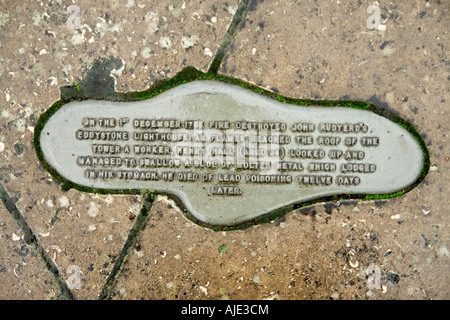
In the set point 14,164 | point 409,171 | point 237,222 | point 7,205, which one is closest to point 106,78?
point 14,164

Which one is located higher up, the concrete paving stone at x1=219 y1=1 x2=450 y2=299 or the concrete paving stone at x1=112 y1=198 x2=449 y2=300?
the concrete paving stone at x1=219 y1=1 x2=450 y2=299

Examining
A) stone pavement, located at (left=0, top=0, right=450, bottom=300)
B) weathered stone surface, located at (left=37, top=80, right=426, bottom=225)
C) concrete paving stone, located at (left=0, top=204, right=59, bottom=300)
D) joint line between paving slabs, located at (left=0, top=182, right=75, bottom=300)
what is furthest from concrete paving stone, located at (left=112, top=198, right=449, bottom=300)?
concrete paving stone, located at (left=0, top=204, right=59, bottom=300)

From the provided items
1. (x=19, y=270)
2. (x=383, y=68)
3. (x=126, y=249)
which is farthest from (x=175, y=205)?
(x=383, y=68)

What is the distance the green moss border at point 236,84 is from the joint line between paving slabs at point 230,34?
12 centimetres

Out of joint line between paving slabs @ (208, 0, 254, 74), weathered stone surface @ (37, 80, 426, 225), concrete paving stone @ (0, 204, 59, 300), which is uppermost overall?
joint line between paving slabs @ (208, 0, 254, 74)

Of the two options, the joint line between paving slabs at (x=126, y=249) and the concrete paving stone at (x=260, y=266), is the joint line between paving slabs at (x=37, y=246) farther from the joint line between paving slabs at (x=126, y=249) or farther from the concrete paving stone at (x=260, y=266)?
the concrete paving stone at (x=260, y=266)

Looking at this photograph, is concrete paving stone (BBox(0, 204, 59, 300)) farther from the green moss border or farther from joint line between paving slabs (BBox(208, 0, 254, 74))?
joint line between paving slabs (BBox(208, 0, 254, 74))

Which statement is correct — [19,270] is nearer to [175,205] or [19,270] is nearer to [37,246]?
[37,246]

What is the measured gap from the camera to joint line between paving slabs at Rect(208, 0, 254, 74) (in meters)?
5.93

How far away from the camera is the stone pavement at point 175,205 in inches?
231

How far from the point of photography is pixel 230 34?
233 inches

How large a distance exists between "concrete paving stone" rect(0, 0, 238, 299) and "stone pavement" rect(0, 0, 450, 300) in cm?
1

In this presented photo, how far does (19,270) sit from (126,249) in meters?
1.30

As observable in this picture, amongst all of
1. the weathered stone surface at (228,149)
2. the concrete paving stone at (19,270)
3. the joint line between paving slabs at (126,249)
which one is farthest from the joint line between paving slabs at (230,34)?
the concrete paving stone at (19,270)
